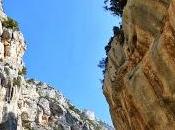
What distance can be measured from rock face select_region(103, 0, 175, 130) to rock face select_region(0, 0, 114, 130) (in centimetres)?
5414

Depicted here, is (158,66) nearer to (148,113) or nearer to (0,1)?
(148,113)

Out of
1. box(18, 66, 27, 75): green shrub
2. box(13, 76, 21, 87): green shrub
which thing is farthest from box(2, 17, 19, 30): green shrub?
box(13, 76, 21, 87): green shrub

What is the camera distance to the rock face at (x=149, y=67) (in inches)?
936

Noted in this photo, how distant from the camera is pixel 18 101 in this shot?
321 ft

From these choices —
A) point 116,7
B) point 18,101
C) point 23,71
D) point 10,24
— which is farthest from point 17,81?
point 116,7

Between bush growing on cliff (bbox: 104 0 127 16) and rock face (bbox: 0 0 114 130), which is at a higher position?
rock face (bbox: 0 0 114 130)

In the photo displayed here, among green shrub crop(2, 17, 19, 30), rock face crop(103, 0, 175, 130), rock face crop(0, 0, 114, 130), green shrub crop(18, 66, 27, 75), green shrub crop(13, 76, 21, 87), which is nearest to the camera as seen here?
rock face crop(103, 0, 175, 130)

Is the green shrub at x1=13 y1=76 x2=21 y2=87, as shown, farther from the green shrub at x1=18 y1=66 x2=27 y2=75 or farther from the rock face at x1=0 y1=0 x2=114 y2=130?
the green shrub at x1=18 y1=66 x2=27 y2=75

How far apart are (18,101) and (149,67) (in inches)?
2927

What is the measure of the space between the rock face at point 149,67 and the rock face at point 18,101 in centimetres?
5414

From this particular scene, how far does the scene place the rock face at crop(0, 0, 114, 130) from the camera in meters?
87.8

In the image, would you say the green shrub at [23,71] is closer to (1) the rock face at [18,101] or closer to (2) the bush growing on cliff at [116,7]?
(1) the rock face at [18,101]

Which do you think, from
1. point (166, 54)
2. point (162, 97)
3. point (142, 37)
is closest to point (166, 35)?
point (166, 54)

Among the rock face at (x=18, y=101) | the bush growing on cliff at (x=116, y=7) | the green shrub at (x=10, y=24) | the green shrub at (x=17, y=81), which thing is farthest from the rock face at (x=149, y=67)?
A: the green shrub at (x=10, y=24)
